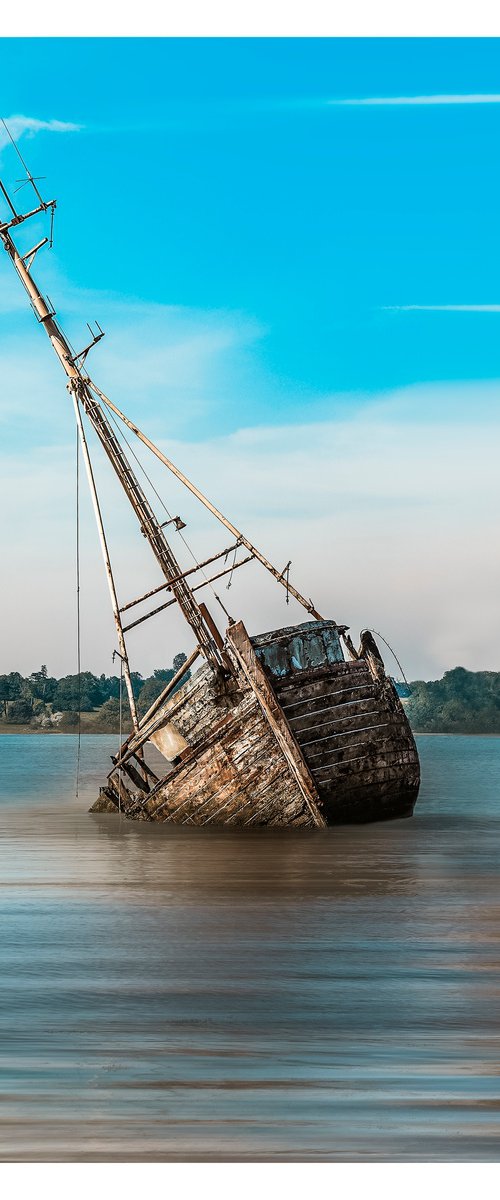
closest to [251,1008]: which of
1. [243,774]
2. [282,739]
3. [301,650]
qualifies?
[282,739]

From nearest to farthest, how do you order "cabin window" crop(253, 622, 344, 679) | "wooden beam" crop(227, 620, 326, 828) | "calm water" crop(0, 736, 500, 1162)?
"calm water" crop(0, 736, 500, 1162), "wooden beam" crop(227, 620, 326, 828), "cabin window" crop(253, 622, 344, 679)

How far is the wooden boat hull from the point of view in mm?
20922

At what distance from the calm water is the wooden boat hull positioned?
3278 mm

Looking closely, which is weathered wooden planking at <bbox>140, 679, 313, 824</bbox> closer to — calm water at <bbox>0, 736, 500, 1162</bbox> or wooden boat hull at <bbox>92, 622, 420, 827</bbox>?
wooden boat hull at <bbox>92, 622, 420, 827</bbox>

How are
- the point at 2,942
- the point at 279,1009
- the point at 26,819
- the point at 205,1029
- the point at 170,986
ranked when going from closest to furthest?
the point at 205,1029, the point at 279,1009, the point at 170,986, the point at 2,942, the point at 26,819

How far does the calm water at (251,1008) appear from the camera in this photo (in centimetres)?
593

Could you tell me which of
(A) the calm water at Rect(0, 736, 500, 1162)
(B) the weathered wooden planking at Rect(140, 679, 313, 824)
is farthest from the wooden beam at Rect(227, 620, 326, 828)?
(A) the calm water at Rect(0, 736, 500, 1162)

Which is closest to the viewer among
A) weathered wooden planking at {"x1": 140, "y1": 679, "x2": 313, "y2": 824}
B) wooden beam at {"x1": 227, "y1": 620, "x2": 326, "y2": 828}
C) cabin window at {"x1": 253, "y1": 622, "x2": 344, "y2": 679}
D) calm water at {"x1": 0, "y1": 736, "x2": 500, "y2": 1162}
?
calm water at {"x1": 0, "y1": 736, "x2": 500, "y2": 1162}

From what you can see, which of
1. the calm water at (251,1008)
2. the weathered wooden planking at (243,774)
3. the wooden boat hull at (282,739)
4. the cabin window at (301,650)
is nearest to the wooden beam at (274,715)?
the wooden boat hull at (282,739)

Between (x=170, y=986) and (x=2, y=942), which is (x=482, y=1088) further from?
(x=2, y=942)

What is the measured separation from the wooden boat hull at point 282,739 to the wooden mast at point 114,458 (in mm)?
1326

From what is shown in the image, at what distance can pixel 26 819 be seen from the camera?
90.0 feet
